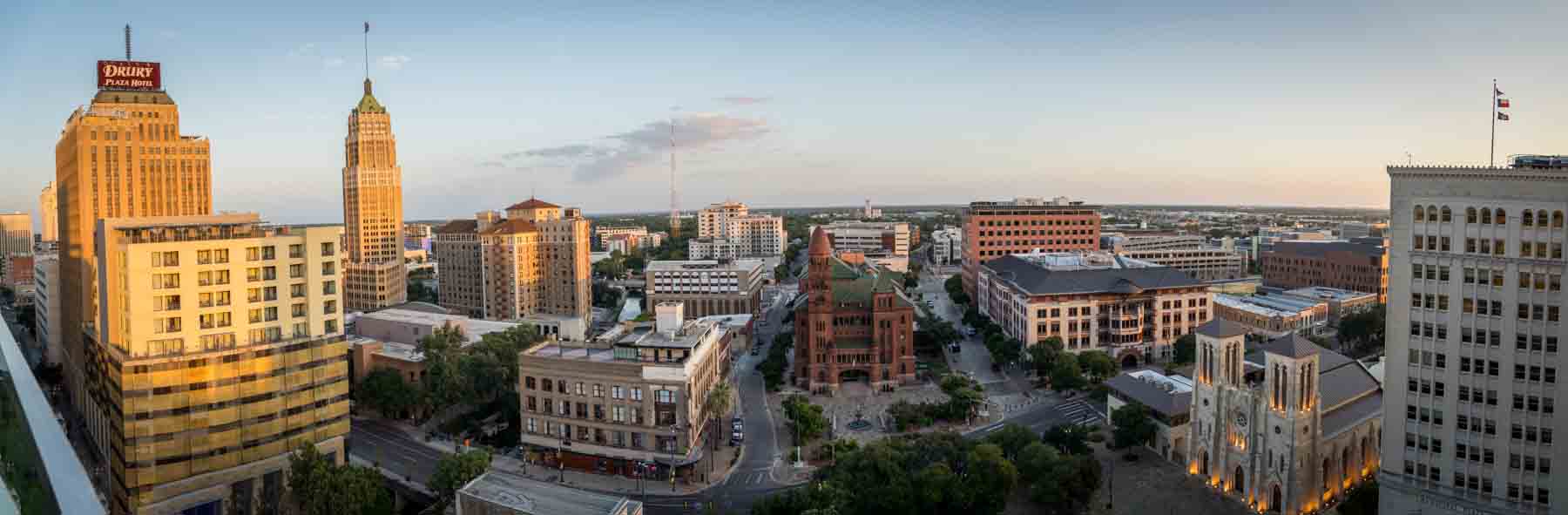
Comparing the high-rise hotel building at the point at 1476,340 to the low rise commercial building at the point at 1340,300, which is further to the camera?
the low rise commercial building at the point at 1340,300

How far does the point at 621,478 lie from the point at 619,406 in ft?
18.2

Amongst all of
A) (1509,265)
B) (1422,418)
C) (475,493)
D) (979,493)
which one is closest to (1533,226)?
(1509,265)

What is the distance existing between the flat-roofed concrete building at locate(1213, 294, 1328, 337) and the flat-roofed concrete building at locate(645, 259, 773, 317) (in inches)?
2960

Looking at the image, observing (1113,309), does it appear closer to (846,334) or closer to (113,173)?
(846,334)

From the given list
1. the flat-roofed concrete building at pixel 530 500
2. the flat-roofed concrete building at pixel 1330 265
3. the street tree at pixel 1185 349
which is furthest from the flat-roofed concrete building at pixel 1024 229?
the flat-roofed concrete building at pixel 530 500

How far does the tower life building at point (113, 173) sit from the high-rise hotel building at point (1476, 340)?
342 feet

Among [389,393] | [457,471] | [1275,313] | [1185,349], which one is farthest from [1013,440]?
[1275,313]

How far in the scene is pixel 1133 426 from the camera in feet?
232

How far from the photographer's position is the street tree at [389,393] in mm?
84938

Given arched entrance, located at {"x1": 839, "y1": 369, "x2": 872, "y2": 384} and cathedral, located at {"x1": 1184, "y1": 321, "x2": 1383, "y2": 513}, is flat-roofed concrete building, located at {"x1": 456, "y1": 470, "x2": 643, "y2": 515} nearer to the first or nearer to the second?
cathedral, located at {"x1": 1184, "y1": 321, "x2": 1383, "y2": 513}

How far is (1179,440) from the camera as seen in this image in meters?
69.8

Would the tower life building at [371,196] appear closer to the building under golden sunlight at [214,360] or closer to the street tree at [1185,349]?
the building under golden sunlight at [214,360]

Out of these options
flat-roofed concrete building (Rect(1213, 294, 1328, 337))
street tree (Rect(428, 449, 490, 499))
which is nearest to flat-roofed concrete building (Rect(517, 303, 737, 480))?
street tree (Rect(428, 449, 490, 499))

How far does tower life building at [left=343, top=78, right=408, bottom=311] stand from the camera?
165m
